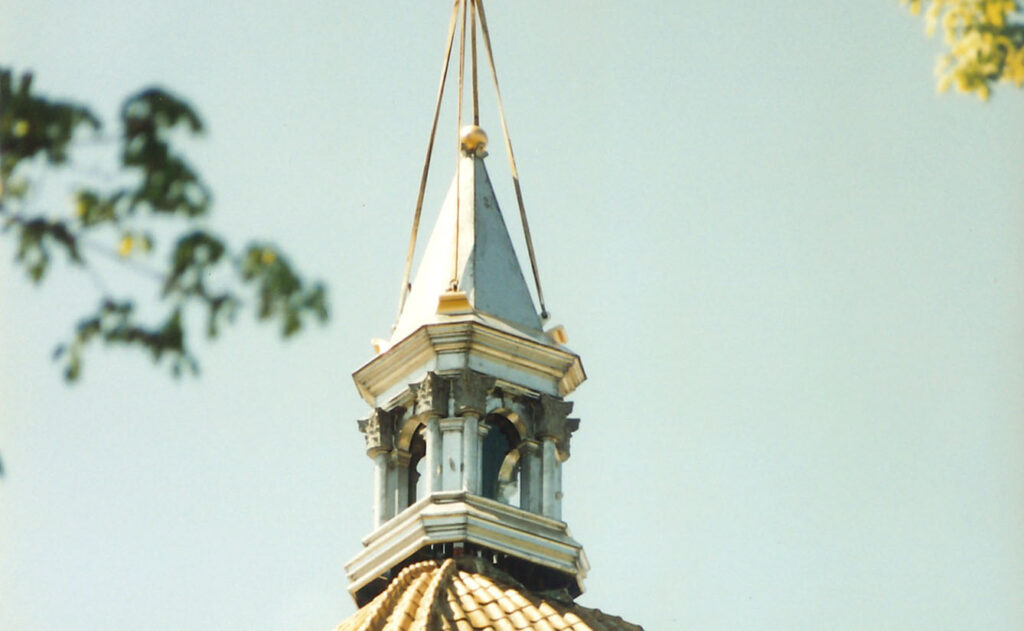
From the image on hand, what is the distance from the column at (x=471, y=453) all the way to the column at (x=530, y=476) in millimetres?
987

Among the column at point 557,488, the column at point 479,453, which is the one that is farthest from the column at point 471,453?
the column at point 557,488

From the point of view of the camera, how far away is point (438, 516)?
32.0 metres

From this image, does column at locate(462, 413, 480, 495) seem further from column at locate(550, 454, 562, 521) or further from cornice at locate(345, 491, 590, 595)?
column at locate(550, 454, 562, 521)

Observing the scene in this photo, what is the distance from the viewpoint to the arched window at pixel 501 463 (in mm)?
33906

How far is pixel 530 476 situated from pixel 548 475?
0.78 feet

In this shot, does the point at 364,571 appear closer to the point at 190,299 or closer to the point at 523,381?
the point at 523,381

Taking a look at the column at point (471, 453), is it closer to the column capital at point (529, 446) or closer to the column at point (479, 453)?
the column at point (479, 453)

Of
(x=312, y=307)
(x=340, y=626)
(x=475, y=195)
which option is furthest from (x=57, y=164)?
(x=475, y=195)

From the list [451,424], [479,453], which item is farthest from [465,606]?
[451,424]

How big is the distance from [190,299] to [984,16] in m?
3.47

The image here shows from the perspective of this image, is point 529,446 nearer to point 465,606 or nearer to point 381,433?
point 381,433

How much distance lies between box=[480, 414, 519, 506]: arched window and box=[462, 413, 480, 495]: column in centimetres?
71

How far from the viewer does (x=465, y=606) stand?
30.0 metres

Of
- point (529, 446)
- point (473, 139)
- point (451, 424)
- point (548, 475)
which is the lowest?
point (548, 475)
